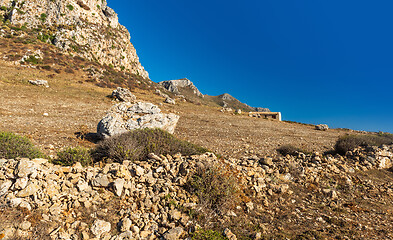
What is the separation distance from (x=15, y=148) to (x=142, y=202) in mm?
4878

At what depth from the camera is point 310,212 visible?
5.29 meters

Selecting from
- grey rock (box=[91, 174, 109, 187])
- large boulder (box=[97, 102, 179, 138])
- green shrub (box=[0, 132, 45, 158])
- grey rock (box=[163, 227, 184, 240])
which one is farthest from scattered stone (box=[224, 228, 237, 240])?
large boulder (box=[97, 102, 179, 138])

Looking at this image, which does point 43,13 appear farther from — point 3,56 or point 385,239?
point 385,239

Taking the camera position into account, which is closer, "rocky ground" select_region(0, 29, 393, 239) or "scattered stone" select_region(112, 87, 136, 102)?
"rocky ground" select_region(0, 29, 393, 239)

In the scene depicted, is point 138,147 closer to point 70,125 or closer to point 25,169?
point 25,169

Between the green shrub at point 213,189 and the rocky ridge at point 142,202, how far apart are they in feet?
0.54

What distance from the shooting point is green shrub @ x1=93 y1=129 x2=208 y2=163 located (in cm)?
634

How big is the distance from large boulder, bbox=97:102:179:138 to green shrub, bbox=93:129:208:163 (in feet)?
13.4

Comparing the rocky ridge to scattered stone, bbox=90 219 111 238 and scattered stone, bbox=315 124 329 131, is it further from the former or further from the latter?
scattered stone, bbox=315 124 329 131

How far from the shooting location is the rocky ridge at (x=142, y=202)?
12.0 feet

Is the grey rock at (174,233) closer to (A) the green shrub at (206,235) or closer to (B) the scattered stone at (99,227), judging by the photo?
(A) the green shrub at (206,235)

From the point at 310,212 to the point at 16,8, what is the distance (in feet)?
284

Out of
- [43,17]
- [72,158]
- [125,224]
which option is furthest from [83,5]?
[125,224]

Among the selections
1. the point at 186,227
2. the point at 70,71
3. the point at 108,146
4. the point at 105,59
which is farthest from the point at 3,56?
the point at 186,227
